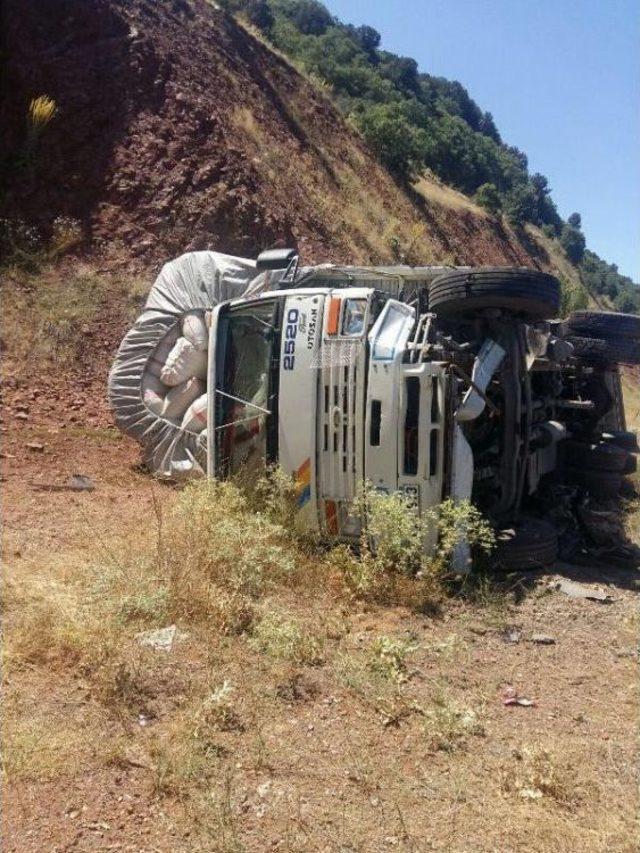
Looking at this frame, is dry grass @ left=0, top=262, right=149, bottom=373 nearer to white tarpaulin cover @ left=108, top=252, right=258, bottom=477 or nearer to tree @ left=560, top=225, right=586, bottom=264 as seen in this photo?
white tarpaulin cover @ left=108, top=252, right=258, bottom=477

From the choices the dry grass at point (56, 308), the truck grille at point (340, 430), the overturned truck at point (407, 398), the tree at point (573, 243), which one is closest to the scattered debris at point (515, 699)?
the overturned truck at point (407, 398)

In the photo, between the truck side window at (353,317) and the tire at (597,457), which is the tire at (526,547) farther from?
the truck side window at (353,317)

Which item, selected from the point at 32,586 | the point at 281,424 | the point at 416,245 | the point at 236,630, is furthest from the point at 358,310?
the point at 416,245

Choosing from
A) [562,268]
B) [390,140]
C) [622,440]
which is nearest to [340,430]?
[622,440]

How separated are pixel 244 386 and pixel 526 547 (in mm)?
2485

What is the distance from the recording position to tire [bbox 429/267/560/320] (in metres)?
5.73

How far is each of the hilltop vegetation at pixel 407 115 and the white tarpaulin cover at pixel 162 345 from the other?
711 inches

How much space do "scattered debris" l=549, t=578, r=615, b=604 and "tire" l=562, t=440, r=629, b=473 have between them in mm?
1837

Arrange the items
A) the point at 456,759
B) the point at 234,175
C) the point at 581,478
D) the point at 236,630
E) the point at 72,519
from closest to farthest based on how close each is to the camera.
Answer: the point at 456,759 → the point at 236,630 → the point at 72,519 → the point at 581,478 → the point at 234,175

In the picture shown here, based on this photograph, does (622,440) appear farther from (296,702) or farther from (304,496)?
(296,702)

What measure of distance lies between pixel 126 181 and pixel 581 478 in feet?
33.1

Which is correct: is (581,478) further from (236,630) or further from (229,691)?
(229,691)

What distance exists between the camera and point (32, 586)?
180 inches

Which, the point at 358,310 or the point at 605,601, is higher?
the point at 358,310
